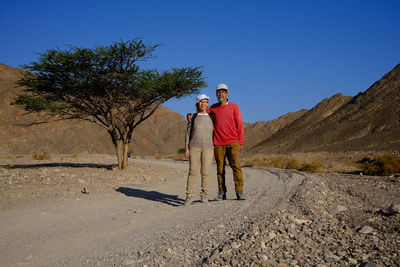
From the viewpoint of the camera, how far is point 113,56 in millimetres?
13211

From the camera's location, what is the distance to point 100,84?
1413 centimetres

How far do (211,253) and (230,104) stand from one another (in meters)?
3.37

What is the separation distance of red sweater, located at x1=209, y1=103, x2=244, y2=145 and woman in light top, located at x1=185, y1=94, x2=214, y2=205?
0.48 feet

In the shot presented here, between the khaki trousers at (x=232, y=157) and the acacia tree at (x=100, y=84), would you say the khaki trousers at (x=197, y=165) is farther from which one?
the acacia tree at (x=100, y=84)

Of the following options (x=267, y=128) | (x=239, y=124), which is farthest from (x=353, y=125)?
(x=239, y=124)

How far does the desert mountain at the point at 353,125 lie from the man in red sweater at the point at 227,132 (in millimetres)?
32712

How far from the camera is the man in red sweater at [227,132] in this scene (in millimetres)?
5777

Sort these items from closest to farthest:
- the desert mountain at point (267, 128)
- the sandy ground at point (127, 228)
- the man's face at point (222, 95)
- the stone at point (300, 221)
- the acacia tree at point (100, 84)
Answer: the sandy ground at point (127, 228) → the stone at point (300, 221) → the man's face at point (222, 95) → the acacia tree at point (100, 84) → the desert mountain at point (267, 128)

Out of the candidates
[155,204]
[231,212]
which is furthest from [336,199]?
[155,204]

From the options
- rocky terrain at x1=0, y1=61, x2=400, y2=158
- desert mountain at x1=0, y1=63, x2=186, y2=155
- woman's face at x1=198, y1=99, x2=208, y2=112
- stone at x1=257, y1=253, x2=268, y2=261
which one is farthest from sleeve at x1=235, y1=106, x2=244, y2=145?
desert mountain at x1=0, y1=63, x2=186, y2=155

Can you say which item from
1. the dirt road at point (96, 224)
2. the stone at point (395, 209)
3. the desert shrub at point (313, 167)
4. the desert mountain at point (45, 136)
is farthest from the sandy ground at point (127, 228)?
the desert mountain at point (45, 136)

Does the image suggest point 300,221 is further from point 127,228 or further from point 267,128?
point 267,128

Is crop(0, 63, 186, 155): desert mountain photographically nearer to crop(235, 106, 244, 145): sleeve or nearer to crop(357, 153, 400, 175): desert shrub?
crop(357, 153, 400, 175): desert shrub

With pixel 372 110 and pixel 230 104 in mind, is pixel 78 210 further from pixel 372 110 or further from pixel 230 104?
pixel 372 110
